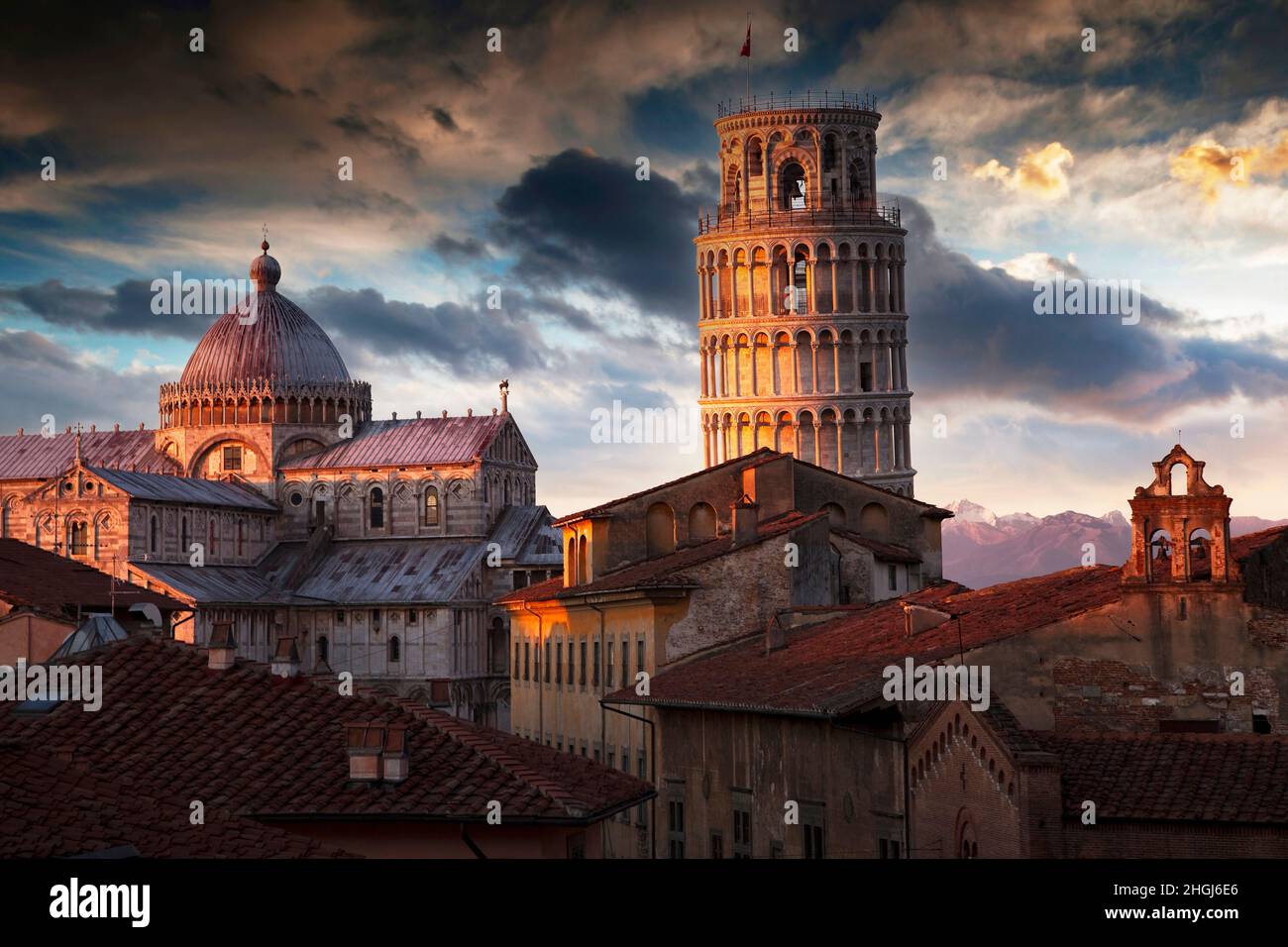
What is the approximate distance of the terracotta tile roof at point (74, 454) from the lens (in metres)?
120

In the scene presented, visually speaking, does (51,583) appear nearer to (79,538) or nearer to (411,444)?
(79,538)

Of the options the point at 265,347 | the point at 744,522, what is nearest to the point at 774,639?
the point at 744,522

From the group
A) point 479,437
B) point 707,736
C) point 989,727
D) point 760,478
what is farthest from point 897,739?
point 479,437

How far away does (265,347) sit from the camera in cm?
12162

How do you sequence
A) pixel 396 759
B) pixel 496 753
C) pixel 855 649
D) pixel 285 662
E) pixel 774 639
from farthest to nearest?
pixel 774 639 → pixel 855 649 → pixel 285 662 → pixel 496 753 → pixel 396 759

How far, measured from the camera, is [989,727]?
1200 inches

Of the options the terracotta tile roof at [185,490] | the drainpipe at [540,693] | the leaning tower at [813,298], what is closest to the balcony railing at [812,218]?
the leaning tower at [813,298]

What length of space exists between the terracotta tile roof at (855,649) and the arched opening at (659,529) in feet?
30.3

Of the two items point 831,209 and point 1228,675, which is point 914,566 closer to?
point 1228,675

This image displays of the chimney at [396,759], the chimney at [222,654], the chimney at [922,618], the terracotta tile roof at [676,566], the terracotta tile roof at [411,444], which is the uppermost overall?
the terracotta tile roof at [411,444]

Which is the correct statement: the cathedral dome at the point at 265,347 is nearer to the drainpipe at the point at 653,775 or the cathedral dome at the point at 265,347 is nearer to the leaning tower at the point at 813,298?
the leaning tower at the point at 813,298

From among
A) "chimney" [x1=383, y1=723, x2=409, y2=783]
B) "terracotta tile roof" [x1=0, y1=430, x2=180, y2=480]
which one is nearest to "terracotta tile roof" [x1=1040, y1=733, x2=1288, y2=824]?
"chimney" [x1=383, y1=723, x2=409, y2=783]

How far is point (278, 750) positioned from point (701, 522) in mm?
31059

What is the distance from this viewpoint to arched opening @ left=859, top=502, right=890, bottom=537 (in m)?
59.4
